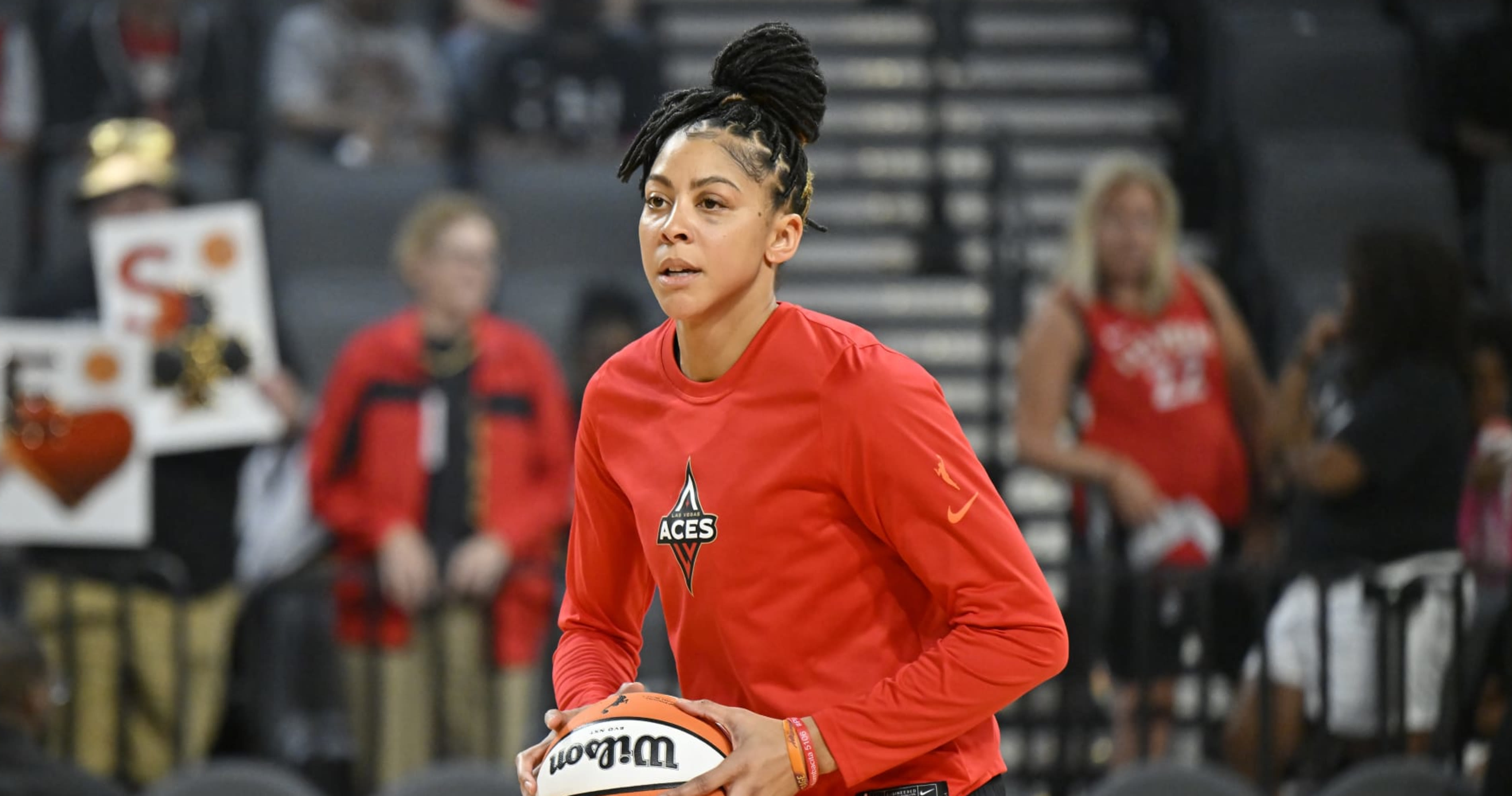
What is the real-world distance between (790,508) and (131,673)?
3650 millimetres

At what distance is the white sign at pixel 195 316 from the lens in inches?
217

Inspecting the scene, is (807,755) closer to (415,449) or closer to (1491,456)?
(415,449)

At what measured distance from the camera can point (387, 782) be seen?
535 centimetres

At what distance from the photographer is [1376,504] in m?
5.00

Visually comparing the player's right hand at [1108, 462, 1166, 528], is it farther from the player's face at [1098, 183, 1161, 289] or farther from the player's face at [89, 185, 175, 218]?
the player's face at [89, 185, 175, 218]

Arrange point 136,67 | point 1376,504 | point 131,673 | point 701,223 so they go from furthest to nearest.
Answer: point 136,67, point 131,673, point 1376,504, point 701,223

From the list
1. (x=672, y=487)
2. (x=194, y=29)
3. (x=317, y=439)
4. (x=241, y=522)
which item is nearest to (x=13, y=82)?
(x=194, y=29)

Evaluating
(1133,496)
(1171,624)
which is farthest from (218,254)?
(1171,624)

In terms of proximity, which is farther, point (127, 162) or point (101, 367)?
point (127, 162)

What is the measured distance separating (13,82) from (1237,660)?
5.39 meters

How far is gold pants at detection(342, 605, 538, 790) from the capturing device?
5.30m

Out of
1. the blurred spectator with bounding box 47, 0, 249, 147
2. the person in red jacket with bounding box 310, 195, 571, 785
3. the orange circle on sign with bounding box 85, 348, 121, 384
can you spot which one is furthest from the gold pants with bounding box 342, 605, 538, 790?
the blurred spectator with bounding box 47, 0, 249, 147

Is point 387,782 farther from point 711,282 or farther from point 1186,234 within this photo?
point 1186,234

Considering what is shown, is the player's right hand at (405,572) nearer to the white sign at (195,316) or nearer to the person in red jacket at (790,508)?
the white sign at (195,316)
